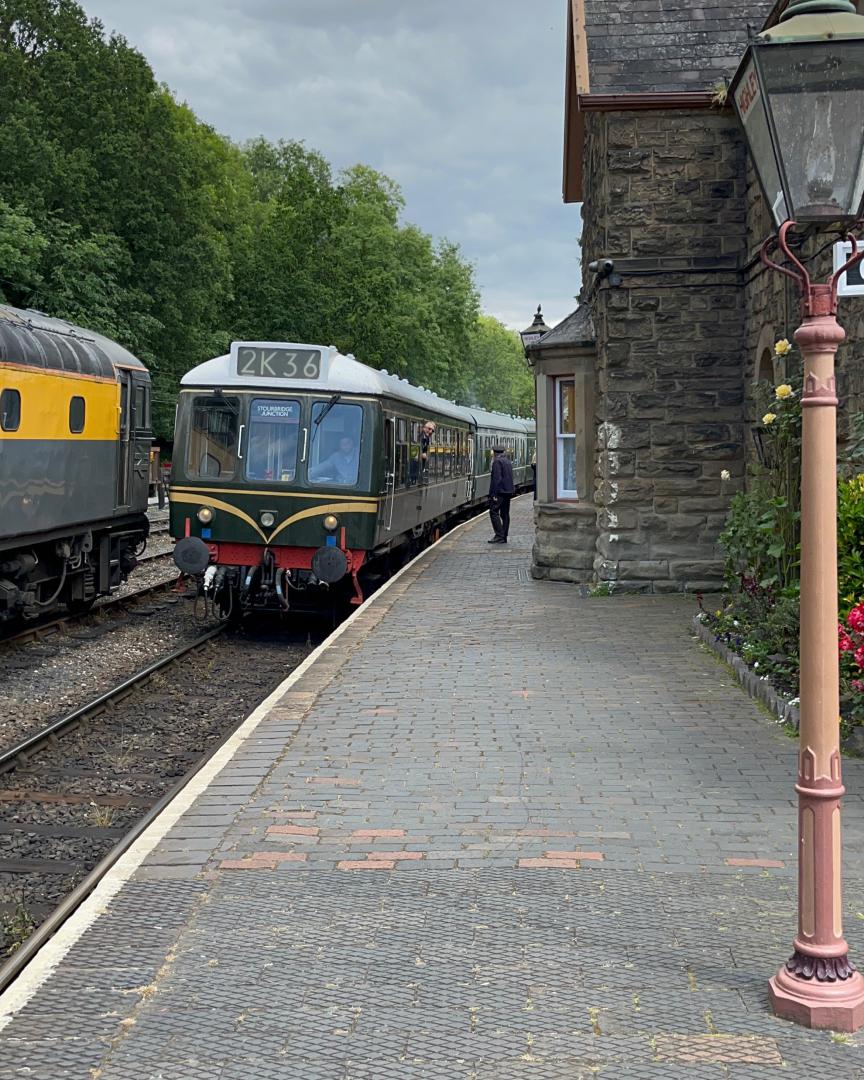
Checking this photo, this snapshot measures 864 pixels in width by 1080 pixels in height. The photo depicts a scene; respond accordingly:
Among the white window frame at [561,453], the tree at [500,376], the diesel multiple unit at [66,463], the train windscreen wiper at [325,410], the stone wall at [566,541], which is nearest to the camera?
the diesel multiple unit at [66,463]

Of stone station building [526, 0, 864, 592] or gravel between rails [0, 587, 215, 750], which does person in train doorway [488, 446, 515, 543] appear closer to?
stone station building [526, 0, 864, 592]

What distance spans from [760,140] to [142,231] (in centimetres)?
3883

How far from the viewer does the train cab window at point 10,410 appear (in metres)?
12.6

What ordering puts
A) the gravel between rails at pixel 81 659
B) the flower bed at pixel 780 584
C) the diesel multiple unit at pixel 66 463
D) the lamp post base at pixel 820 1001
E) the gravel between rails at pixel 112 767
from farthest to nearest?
the diesel multiple unit at pixel 66 463, the gravel between rails at pixel 81 659, the flower bed at pixel 780 584, the gravel between rails at pixel 112 767, the lamp post base at pixel 820 1001

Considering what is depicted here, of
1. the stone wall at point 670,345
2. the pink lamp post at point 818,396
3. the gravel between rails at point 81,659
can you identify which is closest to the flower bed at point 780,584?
the stone wall at point 670,345

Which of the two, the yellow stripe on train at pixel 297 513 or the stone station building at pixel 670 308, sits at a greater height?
the stone station building at pixel 670 308

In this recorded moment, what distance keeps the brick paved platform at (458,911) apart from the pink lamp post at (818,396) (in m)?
0.31

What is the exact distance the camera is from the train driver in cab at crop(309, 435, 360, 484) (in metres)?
14.9

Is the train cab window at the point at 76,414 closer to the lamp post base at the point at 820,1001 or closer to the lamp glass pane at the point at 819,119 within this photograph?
the lamp glass pane at the point at 819,119

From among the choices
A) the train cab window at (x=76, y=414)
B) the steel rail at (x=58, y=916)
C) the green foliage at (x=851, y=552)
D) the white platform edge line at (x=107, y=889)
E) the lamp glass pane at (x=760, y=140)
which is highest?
the lamp glass pane at (x=760, y=140)

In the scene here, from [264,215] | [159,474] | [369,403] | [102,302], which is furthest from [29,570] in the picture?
[264,215]

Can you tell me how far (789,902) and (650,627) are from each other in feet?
25.8

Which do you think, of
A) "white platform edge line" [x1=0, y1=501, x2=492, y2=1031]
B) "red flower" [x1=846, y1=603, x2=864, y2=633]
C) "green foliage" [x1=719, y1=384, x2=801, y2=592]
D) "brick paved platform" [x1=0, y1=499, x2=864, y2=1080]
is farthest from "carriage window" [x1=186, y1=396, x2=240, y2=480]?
"red flower" [x1=846, y1=603, x2=864, y2=633]

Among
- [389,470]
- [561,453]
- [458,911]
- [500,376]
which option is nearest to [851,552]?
[458,911]
